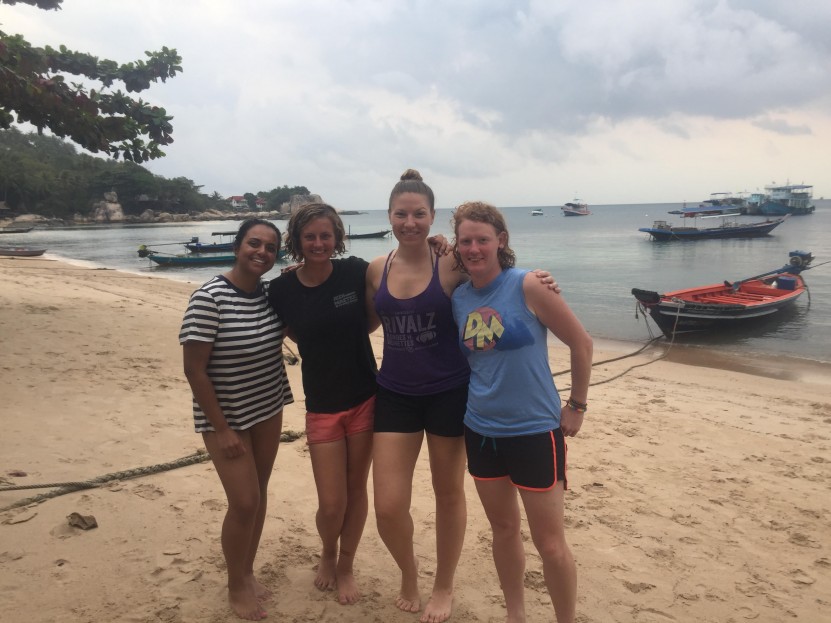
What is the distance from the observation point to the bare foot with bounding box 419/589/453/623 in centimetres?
281

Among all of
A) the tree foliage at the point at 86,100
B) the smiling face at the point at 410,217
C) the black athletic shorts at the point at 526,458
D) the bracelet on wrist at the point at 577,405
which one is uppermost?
the tree foliage at the point at 86,100

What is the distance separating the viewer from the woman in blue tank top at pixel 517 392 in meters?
2.35

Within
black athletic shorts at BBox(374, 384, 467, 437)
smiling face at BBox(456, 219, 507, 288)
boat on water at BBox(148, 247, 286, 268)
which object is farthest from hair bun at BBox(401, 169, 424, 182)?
boat on water at BBox(148, 247, 286, 268)

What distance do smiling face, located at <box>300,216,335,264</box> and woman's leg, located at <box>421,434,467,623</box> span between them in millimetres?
1007

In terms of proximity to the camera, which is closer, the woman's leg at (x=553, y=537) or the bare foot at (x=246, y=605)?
the woman's leg at (x=553, y=537)

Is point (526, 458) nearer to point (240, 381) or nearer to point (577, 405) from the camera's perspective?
point (577, 405)

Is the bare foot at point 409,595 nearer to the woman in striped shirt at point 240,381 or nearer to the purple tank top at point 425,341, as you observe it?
the woman in striped shirt at point 240,381

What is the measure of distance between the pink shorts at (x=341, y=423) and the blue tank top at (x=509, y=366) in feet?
1.99

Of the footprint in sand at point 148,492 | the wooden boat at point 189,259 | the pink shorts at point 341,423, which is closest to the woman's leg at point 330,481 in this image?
the pink shorts at point 341,423

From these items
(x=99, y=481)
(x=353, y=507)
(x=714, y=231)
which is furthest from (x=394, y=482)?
(x=714, y=231)

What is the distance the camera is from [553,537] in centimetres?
235

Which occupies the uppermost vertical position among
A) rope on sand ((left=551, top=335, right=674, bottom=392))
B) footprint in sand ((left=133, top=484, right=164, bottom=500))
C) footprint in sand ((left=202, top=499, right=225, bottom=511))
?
footprint in sand ((left=133, top=484, right=164, bottom=500))

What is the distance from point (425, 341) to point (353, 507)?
1.00m

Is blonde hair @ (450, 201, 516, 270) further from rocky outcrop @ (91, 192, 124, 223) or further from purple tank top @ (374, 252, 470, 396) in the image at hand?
rocky outcrop @ (91, 192, 124, 223)
